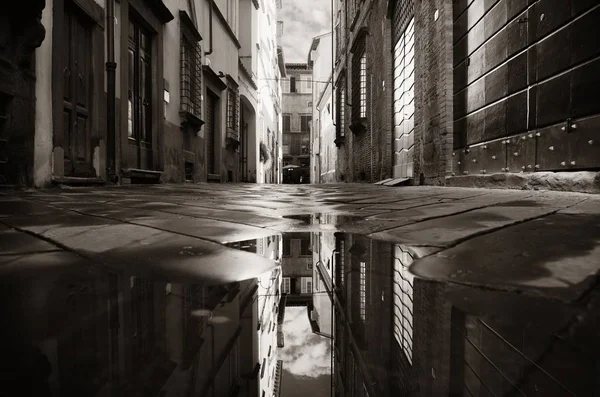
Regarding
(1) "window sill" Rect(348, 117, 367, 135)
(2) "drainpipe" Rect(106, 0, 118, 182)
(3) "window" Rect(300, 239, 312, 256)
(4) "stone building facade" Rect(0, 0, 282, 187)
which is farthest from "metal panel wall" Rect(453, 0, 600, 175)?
(1) "window sill" Rect(348, 117, 367, 135)

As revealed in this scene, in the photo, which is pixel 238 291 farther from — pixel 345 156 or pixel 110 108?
pixel 345 156

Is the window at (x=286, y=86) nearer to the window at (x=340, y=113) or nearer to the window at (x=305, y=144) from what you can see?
the window at (x=305, y=144)

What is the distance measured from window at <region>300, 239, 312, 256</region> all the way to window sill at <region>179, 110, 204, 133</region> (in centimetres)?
812

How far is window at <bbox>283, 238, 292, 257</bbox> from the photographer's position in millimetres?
1375

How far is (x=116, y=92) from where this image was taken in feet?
20.5

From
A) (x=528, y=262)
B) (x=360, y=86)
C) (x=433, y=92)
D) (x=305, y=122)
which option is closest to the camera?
(x=528, y=262)

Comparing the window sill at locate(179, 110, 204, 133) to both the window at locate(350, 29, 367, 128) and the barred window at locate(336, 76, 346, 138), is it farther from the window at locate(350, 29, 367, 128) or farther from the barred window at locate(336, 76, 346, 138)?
the barred window at locate(336, 76, 346, 138)

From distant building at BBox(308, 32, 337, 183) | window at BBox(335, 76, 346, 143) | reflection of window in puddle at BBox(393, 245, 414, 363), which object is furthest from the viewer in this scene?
distant building at BBox(308, 32, 337, 183)

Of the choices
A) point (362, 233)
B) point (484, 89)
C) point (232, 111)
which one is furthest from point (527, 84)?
point (232, 111)

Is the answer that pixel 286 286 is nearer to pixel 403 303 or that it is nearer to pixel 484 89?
pixel 403 303

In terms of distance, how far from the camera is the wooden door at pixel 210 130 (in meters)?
12.3

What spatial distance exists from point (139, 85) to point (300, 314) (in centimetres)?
754

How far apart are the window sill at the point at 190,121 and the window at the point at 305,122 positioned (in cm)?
2989

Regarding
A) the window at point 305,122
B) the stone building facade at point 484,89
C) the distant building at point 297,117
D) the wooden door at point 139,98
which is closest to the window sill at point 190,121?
the wooden door at point 139,98
